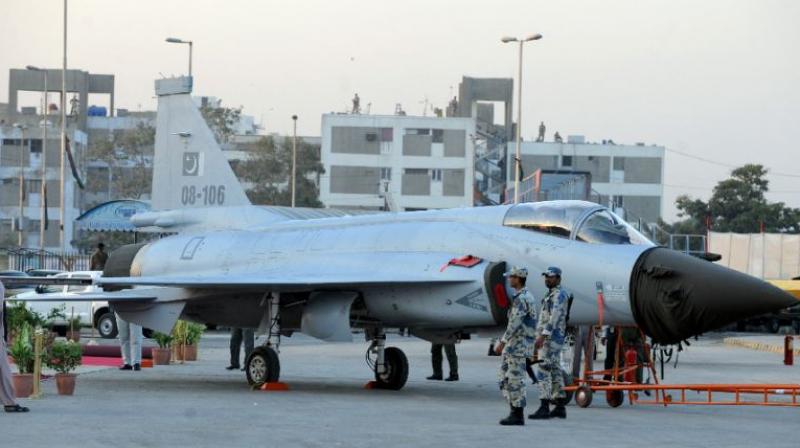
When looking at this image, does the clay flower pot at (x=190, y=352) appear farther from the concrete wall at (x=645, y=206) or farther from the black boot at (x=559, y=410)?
the concrete wall at (x=645, y=206)

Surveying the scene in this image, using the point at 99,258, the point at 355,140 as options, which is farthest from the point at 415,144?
the point at 99,258

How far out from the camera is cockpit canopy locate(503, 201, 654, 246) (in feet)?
52.8

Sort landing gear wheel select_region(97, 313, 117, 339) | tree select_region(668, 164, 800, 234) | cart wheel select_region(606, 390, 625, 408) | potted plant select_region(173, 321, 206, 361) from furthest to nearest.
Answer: tree select_region(668, 164, 800, 234), landing gear wheel select_region(97, 313, 117, 339), potted plant select_region(173, 321, 206, 361), cart wheel select_region(606, 390, 625, 408)

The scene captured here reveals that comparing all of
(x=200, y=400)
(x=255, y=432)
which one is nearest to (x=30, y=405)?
(x=200, y=400)

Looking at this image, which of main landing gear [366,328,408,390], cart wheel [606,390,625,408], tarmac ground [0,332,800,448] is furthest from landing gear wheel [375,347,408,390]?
cart wheel [606,390,625,408]

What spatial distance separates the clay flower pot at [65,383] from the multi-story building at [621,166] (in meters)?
72.3

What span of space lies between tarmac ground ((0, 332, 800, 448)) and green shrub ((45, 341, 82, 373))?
40cm

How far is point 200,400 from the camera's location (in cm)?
1598

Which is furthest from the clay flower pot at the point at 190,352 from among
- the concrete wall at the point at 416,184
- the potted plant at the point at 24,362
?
the concrete wall at the point at 416,184

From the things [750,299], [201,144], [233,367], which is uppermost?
[201,144]

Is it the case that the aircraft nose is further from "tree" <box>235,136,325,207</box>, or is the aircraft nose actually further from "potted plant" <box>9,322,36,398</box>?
"tree" <box>235,136,325,207</box>

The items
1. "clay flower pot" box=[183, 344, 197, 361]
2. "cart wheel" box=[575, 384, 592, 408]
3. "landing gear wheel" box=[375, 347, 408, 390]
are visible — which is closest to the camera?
"cart wheel" box=[575, 384, 592, 408]

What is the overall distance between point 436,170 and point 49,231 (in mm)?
29406

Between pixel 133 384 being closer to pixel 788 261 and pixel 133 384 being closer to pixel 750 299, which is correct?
pixel 750 299
